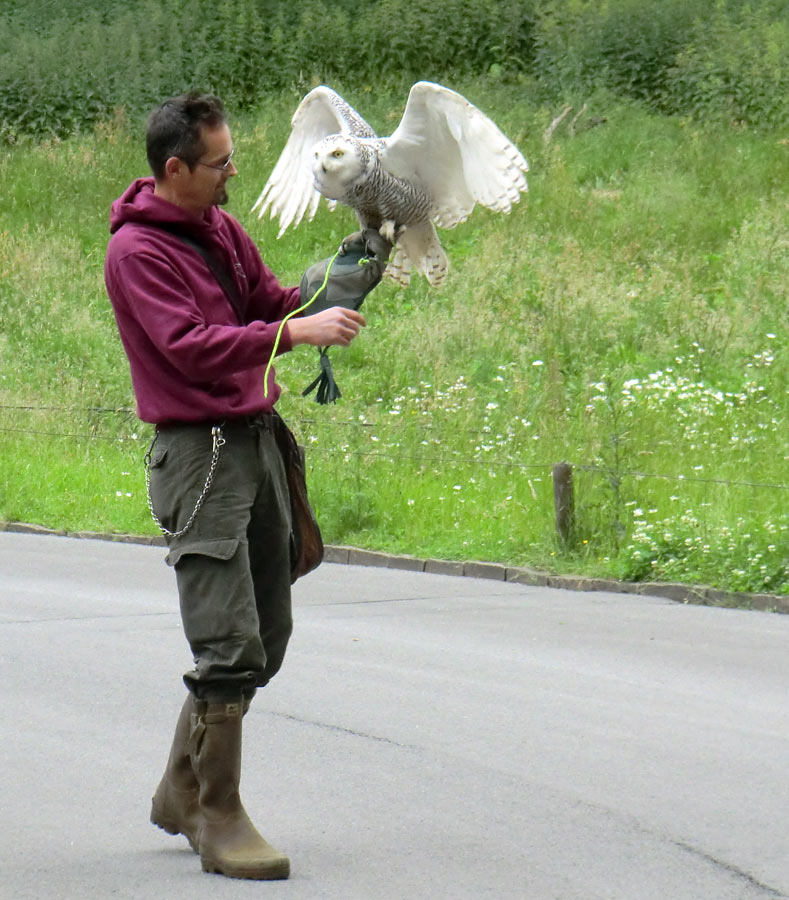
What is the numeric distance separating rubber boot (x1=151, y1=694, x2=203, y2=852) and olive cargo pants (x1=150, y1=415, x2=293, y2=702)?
0.24 meters

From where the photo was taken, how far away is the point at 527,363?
16656 mm

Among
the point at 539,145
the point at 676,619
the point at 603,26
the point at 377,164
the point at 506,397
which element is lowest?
the point at 676,619

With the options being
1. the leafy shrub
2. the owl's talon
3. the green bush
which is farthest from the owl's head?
the green bush

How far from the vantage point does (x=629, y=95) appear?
25.1 metres

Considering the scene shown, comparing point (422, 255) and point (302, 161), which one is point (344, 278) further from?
point (302, 161)

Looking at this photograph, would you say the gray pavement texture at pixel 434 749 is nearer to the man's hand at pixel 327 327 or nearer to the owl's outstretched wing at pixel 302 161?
the man's hand at pixel 327 327

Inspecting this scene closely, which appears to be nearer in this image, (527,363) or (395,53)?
(527,363)

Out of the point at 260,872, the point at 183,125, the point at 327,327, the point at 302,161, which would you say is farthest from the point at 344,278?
the point at 302,161

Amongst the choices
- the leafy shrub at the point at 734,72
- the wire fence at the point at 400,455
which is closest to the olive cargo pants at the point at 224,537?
the wire fence at the point at 400,455

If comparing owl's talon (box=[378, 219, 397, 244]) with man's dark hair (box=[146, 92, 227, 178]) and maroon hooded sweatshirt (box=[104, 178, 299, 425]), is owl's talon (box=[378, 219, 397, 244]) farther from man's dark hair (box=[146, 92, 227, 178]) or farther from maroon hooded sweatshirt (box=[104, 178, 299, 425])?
man's dark hair (box=[146, 92, 227, 178])

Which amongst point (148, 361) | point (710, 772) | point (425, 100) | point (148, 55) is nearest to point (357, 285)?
point (148, 361)

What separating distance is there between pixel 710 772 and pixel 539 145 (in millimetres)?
18305

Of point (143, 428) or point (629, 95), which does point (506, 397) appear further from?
point (629, 95)

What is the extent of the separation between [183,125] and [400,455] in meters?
9.15
